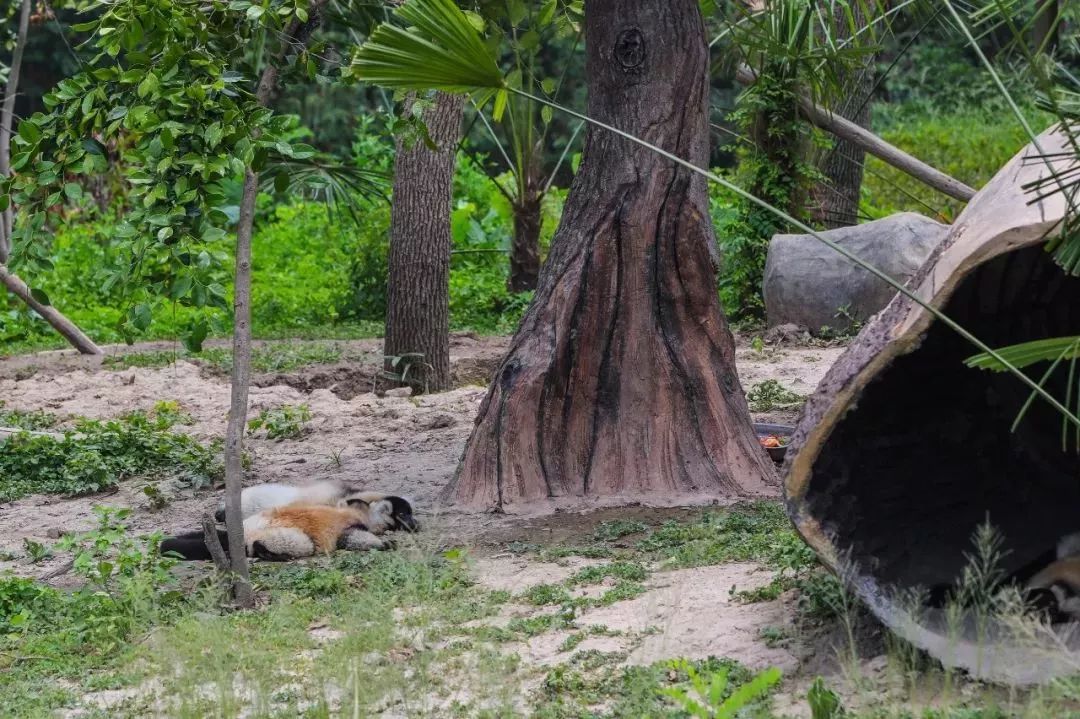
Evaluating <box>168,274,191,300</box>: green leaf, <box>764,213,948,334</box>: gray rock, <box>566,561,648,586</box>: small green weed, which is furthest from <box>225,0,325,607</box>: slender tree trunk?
<box>764,213,948,334</box>: gray rock

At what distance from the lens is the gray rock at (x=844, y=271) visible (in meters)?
10.5

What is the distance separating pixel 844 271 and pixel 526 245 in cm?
379

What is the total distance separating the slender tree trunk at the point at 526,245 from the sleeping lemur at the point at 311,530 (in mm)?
7754

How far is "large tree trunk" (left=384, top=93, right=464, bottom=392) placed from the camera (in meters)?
9.48

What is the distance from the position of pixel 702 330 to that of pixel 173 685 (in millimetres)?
3196

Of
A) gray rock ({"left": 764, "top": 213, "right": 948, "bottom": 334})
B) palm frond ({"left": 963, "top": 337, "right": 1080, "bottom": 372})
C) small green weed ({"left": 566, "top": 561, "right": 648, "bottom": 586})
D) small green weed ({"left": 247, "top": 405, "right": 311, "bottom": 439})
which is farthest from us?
gray rock ({"left": 764, "top": 213, "right": 948, "bottom": 334})

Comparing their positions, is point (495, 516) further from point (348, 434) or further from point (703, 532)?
point (348, 434)

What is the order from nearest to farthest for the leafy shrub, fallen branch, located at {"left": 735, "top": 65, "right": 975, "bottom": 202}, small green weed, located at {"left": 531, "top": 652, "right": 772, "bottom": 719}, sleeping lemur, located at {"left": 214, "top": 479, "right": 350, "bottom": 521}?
1. small green weed, located at {"left": 531, "top": 652, "right": 772, "bottom": 719}
2. sleeping lemur, located at {"left": 214, "top": 479, "right": 350, "bottom": 521}
3. the leafy shrub
4. fallen branch, located at {"left": 735, "top": 65, "right": 975, "bottom": 202}

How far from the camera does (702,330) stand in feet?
19.9

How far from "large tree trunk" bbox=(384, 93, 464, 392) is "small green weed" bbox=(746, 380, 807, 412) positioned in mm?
2451

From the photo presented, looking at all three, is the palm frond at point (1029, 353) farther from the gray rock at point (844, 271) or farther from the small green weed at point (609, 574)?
the gray rock at point (844, 271)

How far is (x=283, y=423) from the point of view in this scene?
7.89 meters

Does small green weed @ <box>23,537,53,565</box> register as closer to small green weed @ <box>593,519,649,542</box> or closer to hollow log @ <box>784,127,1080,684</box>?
small green weed @ <box>593,519,649,542</box>

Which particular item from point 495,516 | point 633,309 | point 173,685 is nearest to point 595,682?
point 173,685
